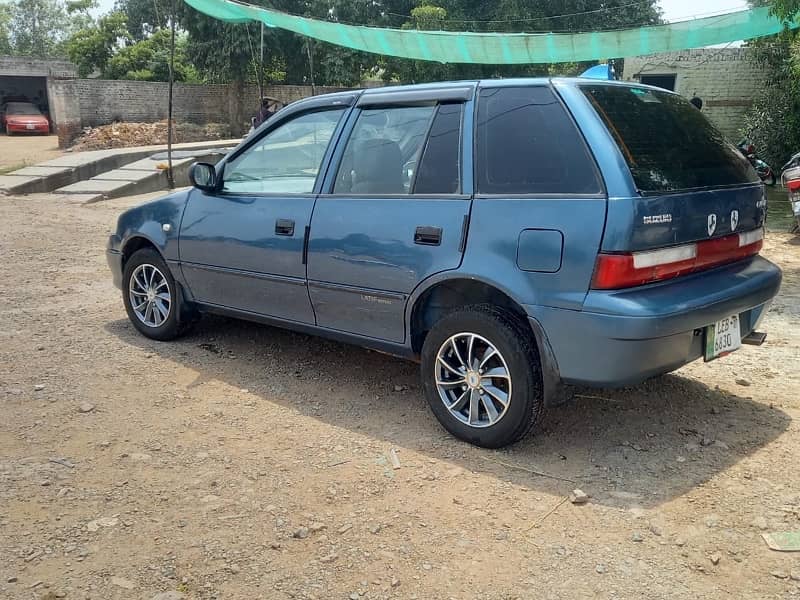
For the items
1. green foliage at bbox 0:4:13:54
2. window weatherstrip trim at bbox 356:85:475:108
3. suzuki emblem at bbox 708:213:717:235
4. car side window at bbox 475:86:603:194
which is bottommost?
suzuki emblem at bbox 708:213:717:235

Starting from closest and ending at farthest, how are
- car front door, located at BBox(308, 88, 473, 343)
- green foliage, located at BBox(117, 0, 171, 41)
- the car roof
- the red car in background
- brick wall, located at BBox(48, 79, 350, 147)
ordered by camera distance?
the car roof
car front door, located at BBox(308, 88, 473, 343)
brick wall, located at BBox(48, 79, 350, 147)
the red car in background
green foliage, located at BBox(117, 0, 171, 41)

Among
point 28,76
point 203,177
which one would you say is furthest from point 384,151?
point 28,76

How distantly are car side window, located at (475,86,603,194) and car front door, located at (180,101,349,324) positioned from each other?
108cm

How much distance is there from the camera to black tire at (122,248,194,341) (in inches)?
198

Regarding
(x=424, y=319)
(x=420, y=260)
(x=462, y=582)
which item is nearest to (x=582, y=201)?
(x=420, y=260)

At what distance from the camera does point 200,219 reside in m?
4.71

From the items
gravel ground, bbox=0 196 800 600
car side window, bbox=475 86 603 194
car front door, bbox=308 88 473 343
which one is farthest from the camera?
car front door, bbox=308 88 473 343

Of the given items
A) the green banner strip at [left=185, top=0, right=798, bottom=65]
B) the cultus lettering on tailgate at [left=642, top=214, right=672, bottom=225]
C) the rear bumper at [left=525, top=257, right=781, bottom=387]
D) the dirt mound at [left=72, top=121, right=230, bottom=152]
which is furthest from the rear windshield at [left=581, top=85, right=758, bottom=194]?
the dirt mound at [left=72, top=121, right=230, bottom=152]

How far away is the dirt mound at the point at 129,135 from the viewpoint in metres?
20.9

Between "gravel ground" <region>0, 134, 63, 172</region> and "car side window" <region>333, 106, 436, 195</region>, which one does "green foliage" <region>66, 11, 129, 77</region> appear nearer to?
"gravel ground" <region>0, 134, 63, 172</region>

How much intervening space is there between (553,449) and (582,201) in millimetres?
1261

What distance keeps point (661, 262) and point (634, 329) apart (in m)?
0.37

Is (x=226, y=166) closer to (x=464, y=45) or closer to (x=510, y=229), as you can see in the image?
(x=510, y=229)

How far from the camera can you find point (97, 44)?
3102cm
